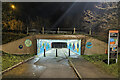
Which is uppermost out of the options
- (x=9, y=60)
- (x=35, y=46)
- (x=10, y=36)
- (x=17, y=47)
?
(x=10, y=36)

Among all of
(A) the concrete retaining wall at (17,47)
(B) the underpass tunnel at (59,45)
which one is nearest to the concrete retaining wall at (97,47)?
(B) the underpass tunnel at (59,45)

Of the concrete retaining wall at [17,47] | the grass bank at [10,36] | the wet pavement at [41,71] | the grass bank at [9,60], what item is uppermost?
the grass bank at [10,36]

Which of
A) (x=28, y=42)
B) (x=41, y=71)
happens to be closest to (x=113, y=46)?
(x=41, y=71)

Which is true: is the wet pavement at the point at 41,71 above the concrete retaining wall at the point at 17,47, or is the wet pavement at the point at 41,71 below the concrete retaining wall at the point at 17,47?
below

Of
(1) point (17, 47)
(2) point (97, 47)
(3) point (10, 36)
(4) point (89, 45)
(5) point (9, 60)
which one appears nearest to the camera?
(5) point (9, 60)

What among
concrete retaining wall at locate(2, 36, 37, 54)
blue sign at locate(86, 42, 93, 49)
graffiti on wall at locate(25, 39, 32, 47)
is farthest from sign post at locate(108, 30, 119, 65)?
graffiti on wall at locate(25, 39, 32, 47)

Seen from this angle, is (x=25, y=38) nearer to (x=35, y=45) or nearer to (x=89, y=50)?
(x=35, y=45)

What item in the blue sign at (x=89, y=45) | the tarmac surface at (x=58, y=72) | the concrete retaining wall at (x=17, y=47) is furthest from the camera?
the concrete retaining wall at (x=17, y=47)

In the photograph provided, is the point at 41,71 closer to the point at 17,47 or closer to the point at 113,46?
the point at 113,46

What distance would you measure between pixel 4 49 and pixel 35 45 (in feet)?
16.2

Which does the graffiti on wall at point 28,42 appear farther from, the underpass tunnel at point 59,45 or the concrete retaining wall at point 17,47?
the underpass tunnel at point 59,45

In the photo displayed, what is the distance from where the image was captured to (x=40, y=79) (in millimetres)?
5016

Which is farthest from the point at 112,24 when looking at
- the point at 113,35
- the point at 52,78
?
the point at 52,78

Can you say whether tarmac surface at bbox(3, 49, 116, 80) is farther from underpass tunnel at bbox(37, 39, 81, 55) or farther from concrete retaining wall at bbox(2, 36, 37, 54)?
underpass tunnel at bbox(37, 39, 81, 55)
